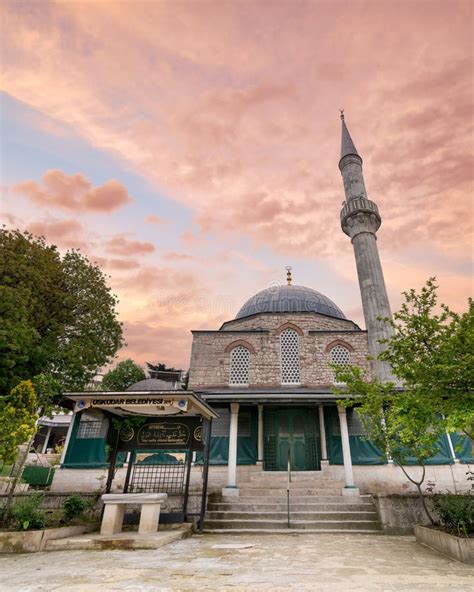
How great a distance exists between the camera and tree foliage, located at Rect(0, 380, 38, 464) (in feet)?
23.0

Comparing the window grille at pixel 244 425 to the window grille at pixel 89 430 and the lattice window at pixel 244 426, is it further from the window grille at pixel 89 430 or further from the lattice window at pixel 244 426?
the window grille at pixel 89 430

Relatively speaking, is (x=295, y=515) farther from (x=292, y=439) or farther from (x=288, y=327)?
(x=288, y=327)

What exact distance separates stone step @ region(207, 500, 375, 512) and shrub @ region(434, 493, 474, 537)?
2934 mm

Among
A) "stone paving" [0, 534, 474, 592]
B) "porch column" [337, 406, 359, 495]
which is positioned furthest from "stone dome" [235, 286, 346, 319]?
"stone paving" [0, 534, 474, 592]

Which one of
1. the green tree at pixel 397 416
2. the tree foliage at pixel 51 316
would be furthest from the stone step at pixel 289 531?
the tree foliage at pixel 51 316

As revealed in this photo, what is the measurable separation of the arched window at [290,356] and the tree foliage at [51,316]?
8.35 m

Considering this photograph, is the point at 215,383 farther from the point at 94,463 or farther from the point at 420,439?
the point at 420,439

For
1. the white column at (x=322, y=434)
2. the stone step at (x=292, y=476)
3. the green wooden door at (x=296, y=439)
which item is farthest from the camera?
the green wooden door at (x=296, y=439)

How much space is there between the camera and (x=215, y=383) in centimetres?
1662

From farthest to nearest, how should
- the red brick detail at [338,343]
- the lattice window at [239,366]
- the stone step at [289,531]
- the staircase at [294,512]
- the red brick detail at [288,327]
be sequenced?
the red brick detail at [288,327] < the red brick detail at [338,343] < the lattice window at [239,366] < the staircase at [294,512] < the stone step at [289,531]

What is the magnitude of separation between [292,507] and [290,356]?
29.5 ft

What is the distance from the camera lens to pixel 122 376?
98.1ft

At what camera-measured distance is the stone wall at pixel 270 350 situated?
1667cm

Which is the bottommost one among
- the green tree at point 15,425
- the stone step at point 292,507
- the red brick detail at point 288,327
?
the stone step at point 292,507
